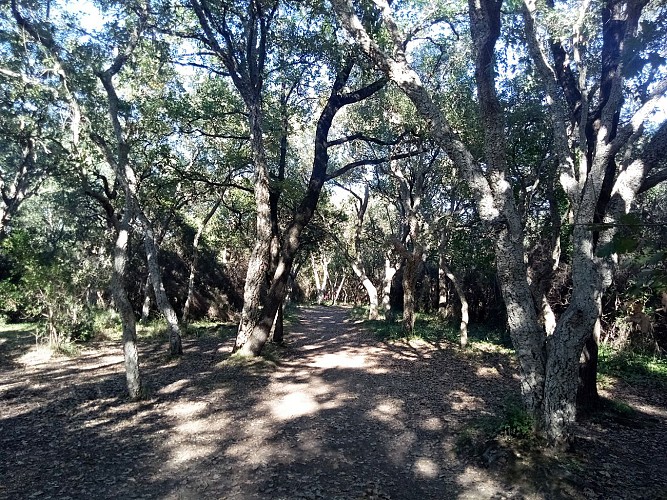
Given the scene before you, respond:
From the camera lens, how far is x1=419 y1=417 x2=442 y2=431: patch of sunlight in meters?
6.39

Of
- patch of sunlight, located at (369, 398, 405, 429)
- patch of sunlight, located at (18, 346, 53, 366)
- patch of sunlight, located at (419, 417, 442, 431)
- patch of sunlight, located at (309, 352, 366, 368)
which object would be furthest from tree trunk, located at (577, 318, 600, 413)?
patch of sunlight, located at (18, 346, 53, 366)

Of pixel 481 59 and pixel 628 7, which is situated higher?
pixel 628 7

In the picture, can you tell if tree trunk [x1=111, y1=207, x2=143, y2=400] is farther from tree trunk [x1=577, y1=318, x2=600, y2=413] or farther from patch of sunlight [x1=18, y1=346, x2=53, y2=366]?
tree trunk [x1=577, y1=318, x2=600, y2=413]

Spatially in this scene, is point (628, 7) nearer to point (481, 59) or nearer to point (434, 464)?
point (481, 59)

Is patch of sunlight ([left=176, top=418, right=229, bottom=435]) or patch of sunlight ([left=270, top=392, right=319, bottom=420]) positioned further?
patch of sunlight ([left=270, top=392, right=319, bottom=420])

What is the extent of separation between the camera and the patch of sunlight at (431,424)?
21.0 ft

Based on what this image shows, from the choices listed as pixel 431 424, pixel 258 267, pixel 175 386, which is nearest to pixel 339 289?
pixel 258 267

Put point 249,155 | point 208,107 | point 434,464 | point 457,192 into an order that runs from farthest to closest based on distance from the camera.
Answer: point 457,192
point 249,155
point 208,107
point 434,464

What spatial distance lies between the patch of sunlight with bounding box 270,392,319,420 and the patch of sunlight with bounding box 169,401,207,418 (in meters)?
1.20

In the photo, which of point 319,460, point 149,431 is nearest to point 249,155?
point 149,431

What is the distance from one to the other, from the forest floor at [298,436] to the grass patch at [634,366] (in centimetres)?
61

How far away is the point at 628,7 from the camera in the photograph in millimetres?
5375

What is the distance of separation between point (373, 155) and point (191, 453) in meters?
14.2

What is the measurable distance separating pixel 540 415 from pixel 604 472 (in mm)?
816
